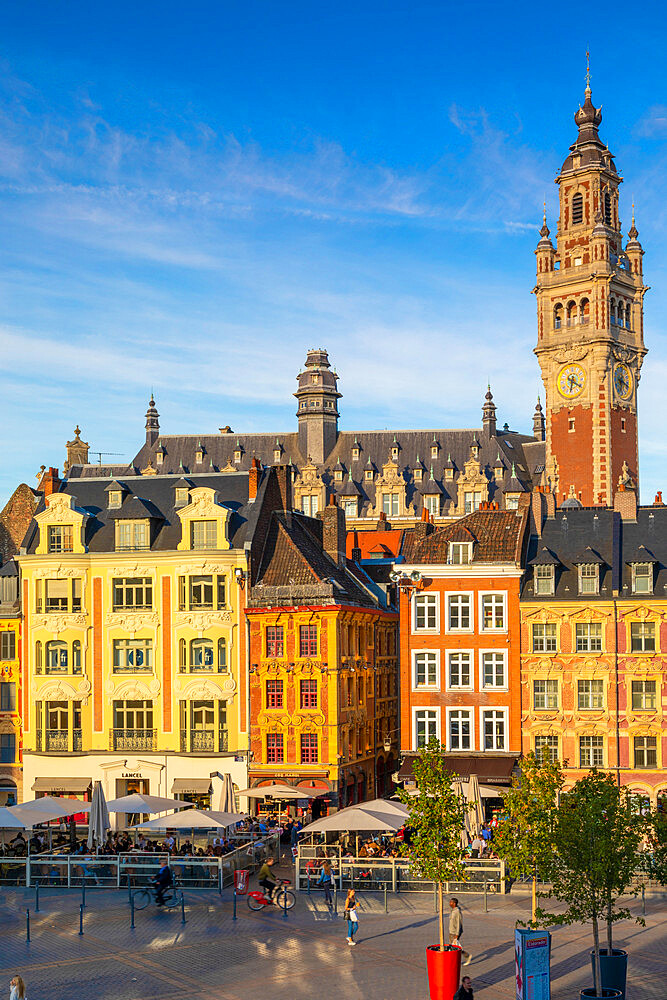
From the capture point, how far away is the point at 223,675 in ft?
184

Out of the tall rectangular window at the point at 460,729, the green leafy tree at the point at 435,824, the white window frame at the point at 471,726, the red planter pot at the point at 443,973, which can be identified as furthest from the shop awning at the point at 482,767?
the red planter pot at the point at 443,973

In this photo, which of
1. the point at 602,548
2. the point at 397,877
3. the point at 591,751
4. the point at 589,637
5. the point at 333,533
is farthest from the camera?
the point at 333,533

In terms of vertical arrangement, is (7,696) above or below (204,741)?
above

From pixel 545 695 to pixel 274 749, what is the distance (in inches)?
477

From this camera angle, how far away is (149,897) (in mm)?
38406

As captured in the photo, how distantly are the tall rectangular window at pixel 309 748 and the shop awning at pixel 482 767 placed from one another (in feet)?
12.6

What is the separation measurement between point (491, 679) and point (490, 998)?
28141 mm

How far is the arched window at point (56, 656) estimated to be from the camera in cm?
5806

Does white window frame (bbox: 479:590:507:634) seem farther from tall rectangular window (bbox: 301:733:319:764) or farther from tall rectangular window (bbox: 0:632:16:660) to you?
tall rectangular window (bbox: 0:632:16:660)

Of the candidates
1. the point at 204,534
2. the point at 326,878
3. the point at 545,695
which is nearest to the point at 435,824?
the point at 326,878

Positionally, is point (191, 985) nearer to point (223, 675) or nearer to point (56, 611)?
point (223, 675)

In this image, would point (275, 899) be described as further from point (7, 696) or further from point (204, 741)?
point (7, 696)

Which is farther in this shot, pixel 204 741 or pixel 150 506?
pixel 150 506

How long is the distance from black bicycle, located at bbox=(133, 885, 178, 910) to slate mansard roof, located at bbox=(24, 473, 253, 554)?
21.1m
